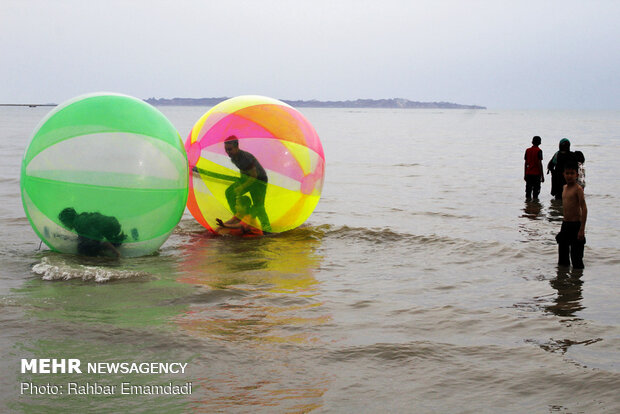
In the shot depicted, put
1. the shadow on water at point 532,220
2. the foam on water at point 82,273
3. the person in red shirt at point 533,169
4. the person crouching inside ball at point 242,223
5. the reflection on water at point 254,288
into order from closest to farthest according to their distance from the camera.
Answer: the reflection on water at point 254,288 < the foam on water at point 82,273 < the person crouching inside ball at point 242,223 < the shadow on water at point 532,220 < the person in red shirt at point 533,169

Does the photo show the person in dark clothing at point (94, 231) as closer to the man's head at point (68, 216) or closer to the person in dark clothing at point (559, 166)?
the man's head at point (68, 216)

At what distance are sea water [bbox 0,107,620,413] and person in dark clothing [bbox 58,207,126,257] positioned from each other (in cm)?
20

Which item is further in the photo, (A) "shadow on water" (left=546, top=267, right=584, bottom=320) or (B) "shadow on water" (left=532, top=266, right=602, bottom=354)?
(A) "shadow on water" (left=546, top=267, right=584, bottom=320)

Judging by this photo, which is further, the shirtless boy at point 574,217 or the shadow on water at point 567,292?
the shirtless boy at point 574,217

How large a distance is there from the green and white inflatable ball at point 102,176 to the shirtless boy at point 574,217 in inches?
176

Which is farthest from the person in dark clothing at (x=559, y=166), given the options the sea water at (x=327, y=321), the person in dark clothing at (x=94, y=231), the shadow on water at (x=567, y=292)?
the person in dark clothing at (x=94, y=231)

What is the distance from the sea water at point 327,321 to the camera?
4328mm

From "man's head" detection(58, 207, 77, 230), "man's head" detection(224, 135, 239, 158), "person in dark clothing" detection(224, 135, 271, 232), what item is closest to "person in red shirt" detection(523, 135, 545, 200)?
"person in dark clothing" detection(224, 135, 271, 232)

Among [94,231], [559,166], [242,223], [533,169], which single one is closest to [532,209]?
[559,166]

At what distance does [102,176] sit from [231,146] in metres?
2.05

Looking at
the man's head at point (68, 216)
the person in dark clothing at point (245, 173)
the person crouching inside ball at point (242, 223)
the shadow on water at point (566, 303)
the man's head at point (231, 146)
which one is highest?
the man's head at point (231, 146)

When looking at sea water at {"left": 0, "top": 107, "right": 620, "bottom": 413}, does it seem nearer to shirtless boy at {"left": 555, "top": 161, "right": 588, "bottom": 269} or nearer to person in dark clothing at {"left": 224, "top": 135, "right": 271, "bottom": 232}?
shirtless boy at {"left": 555, "top": 161, "right": 588, "bottom": 269}

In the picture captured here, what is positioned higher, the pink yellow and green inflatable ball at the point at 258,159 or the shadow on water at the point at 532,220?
the pink yellow and green inflatable ball at the point at 258,159

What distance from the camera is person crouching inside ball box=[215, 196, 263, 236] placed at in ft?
28.7
